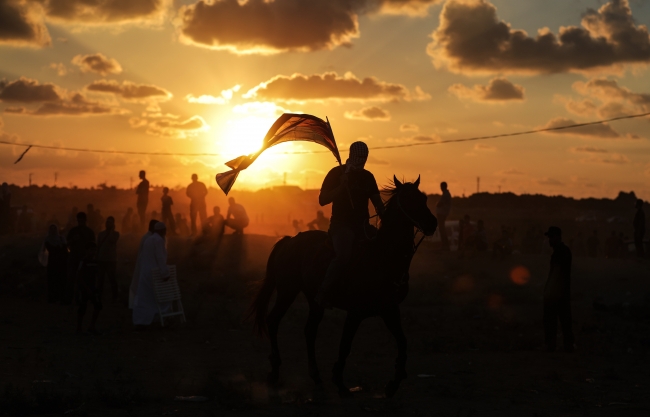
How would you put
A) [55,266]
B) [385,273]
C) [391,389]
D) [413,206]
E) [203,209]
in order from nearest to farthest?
[413,206] → [391,389] → [385,273] → [55,266] → [203,209]

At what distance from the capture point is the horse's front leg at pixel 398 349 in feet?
29.3

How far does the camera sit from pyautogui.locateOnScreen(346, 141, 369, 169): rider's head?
9.29 meters

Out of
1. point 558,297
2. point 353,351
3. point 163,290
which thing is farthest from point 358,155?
point 163,290

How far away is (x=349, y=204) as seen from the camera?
9320 mm

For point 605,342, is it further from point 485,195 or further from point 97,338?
point 485,195

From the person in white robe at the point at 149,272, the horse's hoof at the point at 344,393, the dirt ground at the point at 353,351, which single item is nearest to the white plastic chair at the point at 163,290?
the person in white robe at the point at 149,272

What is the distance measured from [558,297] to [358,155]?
5.94m

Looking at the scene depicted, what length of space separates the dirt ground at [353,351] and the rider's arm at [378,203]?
2260 millimetres

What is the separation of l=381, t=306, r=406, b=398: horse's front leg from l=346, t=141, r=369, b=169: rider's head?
1839 millimetres

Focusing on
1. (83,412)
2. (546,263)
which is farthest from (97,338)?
(546,263)

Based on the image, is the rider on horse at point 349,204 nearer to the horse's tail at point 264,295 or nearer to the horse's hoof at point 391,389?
the horse's hoof at point 391,389

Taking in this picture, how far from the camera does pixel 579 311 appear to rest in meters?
19.4

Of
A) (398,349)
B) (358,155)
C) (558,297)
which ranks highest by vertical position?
(358,155)

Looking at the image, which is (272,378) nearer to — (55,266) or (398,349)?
(398,349)
